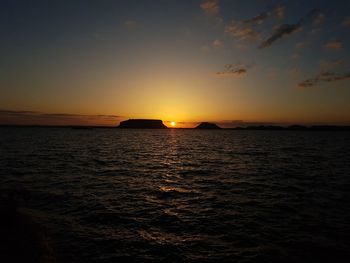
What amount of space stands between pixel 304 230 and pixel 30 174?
24530mm

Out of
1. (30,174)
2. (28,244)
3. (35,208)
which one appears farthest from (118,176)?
(28,244)

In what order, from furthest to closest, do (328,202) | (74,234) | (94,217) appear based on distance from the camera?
(328,202), (94,217), (74,234)

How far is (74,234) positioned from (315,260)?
9.96 metres

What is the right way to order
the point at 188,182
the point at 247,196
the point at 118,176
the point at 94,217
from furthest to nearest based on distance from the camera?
the point at 118,176
the point at 188,182
the point at 247,196
the point at 94,217

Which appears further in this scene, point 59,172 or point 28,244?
point 59,172

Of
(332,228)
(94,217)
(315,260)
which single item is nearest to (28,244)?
(94,217)

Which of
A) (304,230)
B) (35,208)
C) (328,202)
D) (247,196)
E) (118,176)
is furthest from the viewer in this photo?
(118,176)

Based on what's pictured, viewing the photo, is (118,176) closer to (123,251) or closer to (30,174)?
(30,174)

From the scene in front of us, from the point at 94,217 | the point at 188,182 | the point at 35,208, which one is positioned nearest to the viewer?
the point at 94,217

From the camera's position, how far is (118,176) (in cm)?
2772

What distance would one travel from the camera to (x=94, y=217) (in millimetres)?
14930

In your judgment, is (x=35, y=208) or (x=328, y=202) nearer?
(x=35, y=208)

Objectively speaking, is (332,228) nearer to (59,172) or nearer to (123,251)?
(123,251)

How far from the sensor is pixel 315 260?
1041 centimetres
